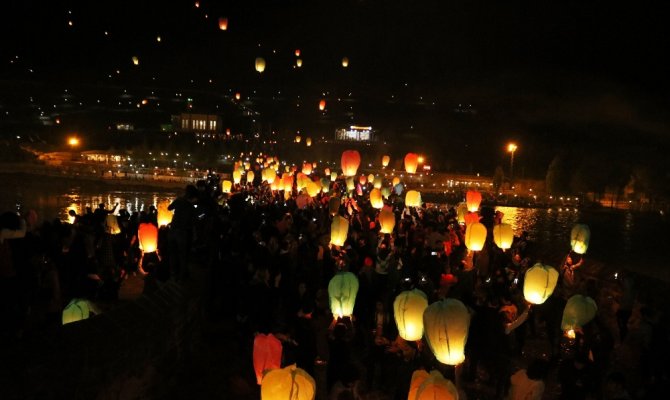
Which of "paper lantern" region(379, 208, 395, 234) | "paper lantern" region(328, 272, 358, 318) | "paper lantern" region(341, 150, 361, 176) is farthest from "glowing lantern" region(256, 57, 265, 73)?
"paper lantern" region(328, 272, 358, 318)

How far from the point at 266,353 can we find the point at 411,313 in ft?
4.96

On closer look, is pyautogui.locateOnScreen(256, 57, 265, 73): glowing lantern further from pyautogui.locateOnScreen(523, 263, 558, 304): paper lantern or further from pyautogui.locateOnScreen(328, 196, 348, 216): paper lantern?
pyautogui.locateOnScreen(523, 263, 558, 304): paper lantern

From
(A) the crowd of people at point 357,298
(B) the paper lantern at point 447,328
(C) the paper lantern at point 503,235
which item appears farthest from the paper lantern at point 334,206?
(B) the paper lantern at point 447,328

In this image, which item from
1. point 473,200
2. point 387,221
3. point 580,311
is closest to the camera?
point 580,311

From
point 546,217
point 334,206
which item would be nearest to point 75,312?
A: point 334,206

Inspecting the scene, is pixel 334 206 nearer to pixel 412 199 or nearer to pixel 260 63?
pixel 412 199

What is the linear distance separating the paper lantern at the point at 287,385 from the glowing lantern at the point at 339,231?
19.2 feet

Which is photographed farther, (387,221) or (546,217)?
(546,217)

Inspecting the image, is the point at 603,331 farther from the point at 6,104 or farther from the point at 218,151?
the point at 6,104

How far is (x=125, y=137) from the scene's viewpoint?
60.7 meters

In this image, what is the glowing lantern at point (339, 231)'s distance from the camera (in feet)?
31.2

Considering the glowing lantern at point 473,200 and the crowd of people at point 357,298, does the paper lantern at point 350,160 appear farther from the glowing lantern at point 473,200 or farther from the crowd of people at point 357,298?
the crowd of people at point 357,298

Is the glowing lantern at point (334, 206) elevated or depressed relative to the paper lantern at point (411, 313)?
elevated

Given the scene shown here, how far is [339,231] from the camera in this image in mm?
9523
